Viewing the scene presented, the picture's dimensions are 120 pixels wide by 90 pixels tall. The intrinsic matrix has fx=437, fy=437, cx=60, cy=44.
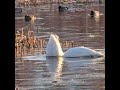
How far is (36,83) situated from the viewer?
9094 mm

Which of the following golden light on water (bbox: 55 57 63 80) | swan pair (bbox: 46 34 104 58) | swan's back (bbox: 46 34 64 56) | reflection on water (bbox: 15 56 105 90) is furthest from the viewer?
swan's back (bbox: 46 34 64 56)

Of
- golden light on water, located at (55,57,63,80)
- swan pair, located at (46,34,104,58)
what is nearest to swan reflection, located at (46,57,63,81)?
golden light on water, located at (55,57,63,80)

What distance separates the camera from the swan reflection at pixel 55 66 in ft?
33.2

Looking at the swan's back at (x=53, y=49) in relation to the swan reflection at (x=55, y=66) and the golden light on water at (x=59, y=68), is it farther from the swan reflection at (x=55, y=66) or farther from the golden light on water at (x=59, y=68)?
the golden light on water at (x=59, y=68)

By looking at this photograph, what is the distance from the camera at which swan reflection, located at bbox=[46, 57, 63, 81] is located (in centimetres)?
1012

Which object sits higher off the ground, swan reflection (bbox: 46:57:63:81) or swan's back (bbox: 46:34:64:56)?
swan's back (bbox: 46:34:64:56)

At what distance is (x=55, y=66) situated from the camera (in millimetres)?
11648

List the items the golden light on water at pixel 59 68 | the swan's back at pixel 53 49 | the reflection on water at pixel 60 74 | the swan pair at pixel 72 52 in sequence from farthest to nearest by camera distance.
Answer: the swan's back at pixel 53 49
the swan pair at pixel 72 52
the golden light on water at pixel 59 68
the reflection on water at pixel 60 74

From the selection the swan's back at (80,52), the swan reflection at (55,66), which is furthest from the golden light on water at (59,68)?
the swan's back at (80,52)

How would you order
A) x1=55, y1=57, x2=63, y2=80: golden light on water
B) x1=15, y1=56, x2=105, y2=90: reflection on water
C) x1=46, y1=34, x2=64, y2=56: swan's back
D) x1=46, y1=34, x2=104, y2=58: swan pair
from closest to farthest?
x1=15, y1=56, x2=105, y2=90: reflection on water < x1=55, y1=57, x2=63, y2=80: golden light on water < x1=46, y1=34, x2=104, y2=58: swan pair < x1=46, y1=34, x2=64, y2=56: swan's back

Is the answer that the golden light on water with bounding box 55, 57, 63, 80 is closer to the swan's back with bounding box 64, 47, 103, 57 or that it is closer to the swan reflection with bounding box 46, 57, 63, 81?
the swan reflection with bounding box 46, 57, 63, 81

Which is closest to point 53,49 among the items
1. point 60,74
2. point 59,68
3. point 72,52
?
point 72,52

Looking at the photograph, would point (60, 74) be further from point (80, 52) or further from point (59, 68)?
point (80, 52)
